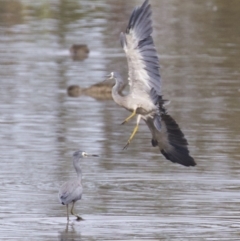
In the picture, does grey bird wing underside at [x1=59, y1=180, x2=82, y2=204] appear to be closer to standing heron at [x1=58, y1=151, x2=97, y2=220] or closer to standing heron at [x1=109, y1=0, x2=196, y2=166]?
standing heron at [x1=58, y1=151, x2=97, y2=220]

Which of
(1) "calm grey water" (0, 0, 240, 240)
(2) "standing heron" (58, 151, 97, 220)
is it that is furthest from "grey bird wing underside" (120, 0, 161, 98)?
(1) "calm grey water" (0, 0, 240, 240)

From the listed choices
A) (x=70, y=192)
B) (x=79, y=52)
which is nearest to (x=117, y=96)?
(x=70, y=192)

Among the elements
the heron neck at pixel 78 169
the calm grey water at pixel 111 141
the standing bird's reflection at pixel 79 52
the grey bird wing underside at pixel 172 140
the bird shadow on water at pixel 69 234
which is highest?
the grey bird wing underside at pixel 172 140

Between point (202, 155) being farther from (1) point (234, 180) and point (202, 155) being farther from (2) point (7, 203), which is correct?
(2) point (7, 203)

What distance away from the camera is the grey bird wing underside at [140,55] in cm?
1120

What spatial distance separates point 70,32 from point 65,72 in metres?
7.83

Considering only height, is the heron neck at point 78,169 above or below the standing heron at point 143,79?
below

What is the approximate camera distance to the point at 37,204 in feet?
38.4

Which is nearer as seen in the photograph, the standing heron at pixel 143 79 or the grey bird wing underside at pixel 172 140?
the standing heron at pixel 143 79

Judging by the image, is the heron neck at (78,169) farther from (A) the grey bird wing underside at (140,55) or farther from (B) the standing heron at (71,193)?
(A) the grey bird wing underside at (140,55)

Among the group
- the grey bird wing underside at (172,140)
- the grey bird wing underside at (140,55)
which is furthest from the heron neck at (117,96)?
the grey bird wing underside at (172,140)

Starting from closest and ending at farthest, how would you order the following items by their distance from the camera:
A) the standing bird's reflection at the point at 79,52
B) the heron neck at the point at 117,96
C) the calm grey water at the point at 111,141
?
the calm grey water at the point at 111,141
the heron neck at the point at 117,96
the standing bird's reflection at the point at 79,52

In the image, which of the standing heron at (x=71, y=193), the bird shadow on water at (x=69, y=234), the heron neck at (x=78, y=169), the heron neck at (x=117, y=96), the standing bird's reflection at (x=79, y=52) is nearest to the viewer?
the bird shadow on water at (x=69, y=234)

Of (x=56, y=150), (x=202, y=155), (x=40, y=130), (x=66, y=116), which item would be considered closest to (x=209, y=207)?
(x=202, y=155)
